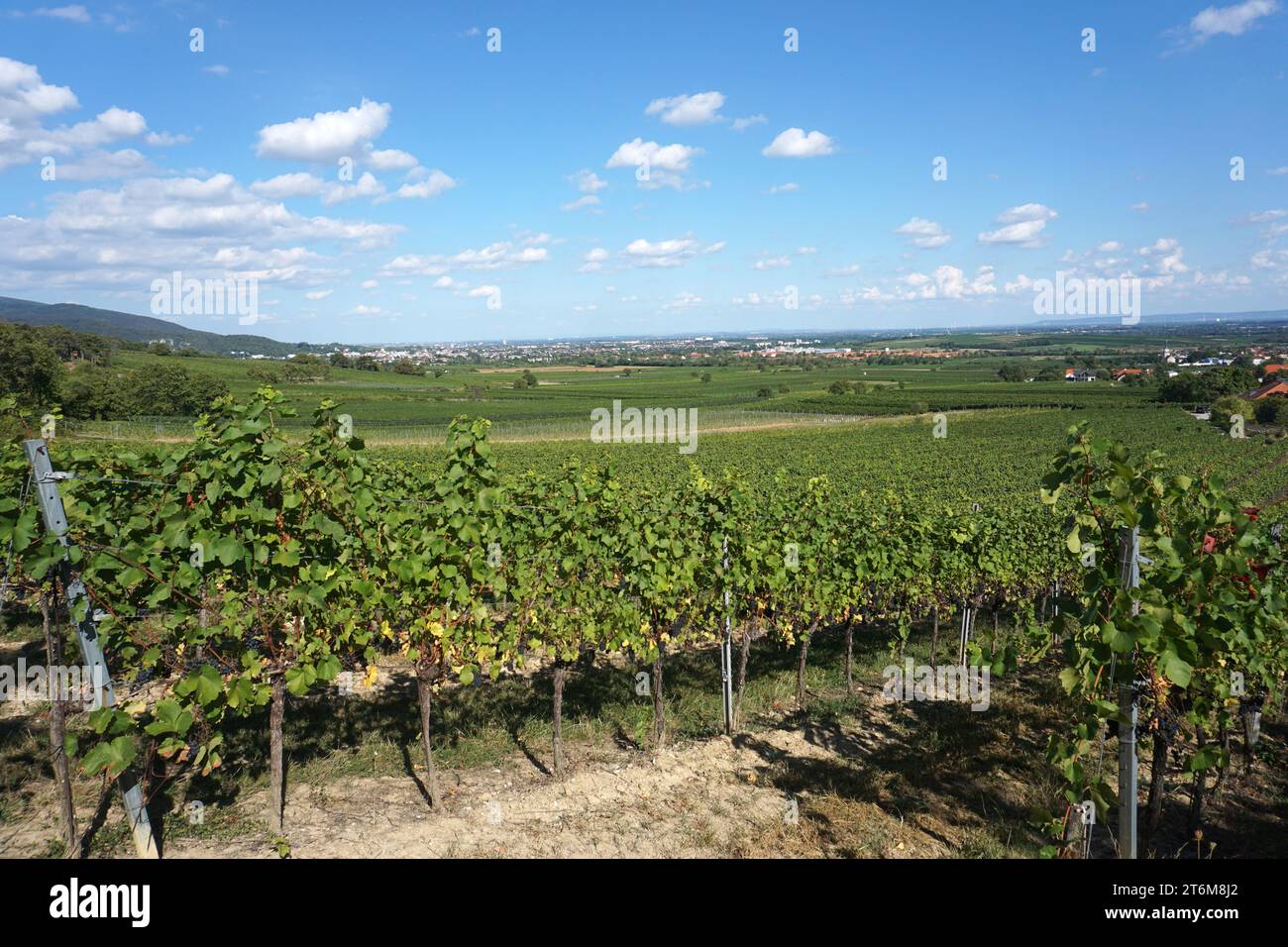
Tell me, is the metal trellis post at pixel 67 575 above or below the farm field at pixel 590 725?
above

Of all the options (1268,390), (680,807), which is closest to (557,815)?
(680,807)

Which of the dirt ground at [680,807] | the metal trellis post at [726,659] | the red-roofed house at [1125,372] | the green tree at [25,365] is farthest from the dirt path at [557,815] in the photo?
the red-roofed house at [1125,372]

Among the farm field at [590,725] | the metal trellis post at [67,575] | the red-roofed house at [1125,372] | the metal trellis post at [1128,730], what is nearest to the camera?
the metal trellis post at [1128,730]

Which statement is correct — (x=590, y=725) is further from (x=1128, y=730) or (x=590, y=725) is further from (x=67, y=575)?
(x=1128, y=730)

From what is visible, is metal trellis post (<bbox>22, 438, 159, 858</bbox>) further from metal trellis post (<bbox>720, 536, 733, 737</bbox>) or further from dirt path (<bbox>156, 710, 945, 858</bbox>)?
metal trellis post (<bbox>720, 536, 733, 737</bbox>)

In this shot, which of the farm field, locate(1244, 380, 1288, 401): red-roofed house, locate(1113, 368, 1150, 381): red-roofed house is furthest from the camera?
locate(1113, 368, 1150, 381): red-roofed house

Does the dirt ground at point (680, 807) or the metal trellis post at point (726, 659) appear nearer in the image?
the dirt ground at point (680, 807)

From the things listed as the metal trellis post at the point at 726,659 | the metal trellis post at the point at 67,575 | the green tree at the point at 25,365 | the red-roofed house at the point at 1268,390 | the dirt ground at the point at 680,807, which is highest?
the green tree at the point at 25,365

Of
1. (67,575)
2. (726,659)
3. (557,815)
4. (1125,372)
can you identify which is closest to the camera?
(67,575)

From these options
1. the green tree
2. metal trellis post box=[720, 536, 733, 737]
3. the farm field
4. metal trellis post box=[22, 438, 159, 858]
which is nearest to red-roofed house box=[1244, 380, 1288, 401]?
the farm field

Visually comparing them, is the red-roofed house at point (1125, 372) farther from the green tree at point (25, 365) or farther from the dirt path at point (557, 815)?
the green tree at point (25, 365)

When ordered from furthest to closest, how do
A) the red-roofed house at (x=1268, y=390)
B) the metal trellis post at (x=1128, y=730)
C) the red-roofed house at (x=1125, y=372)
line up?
the red-roofed house at (x=1125, y=372)
the red-roofed house at (x=1268, y=390)
the metal trellis post at (x=1128, y=730)
